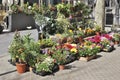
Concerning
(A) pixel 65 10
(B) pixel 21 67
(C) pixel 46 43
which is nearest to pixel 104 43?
(C) pixel 46 43

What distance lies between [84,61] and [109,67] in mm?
1158

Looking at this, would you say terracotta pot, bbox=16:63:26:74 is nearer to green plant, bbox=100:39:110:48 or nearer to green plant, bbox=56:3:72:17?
green plant, bbox=100:39:110:48

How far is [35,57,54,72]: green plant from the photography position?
32.2 ft

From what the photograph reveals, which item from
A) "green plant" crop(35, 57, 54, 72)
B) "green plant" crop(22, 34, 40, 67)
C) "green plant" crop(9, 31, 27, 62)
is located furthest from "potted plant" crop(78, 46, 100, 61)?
"green plant" crop(9, 31, 27, 62)

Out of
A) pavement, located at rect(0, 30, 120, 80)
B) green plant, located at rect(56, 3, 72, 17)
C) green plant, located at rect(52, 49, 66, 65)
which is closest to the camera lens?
pavement, located at rect(0, 30, 120, 80)

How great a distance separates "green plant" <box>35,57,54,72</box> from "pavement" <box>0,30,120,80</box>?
0.71 feet

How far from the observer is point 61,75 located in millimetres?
10008

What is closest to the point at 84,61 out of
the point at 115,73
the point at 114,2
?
the point at 115,73

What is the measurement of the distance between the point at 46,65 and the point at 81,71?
1.30 m

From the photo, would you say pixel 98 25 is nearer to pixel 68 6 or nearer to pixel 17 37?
pixel 68 6

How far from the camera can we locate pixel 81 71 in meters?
10.5

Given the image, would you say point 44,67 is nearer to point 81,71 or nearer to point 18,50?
point 18,50

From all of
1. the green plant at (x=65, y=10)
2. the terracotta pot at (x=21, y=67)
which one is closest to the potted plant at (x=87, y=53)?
the terracotta pot at (x=21, y=67)

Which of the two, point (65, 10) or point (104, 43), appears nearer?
point (104, 43)
